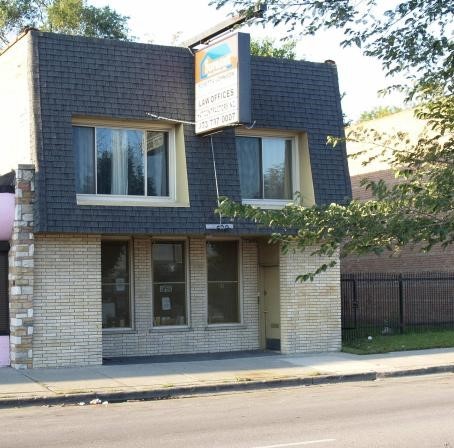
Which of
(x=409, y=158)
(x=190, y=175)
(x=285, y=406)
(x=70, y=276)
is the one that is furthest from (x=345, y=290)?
(x=409, y=158)

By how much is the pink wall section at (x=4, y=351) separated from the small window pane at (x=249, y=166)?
6.24 metres

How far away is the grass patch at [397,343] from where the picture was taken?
778 inches

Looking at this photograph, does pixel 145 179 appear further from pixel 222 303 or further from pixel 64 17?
pixel 64 17

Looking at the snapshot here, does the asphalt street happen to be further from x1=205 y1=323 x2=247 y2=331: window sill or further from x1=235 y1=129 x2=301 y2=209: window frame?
x1=235 y1=129 x2=301 y2=209: window frame

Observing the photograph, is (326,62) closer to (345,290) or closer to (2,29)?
(345,290)

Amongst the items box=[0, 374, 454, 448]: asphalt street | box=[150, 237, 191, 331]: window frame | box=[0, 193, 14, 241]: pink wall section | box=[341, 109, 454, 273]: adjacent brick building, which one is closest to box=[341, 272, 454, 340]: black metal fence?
box=[341, 109, 454, 273]: adjacent brick building

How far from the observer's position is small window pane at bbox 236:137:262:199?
19.0m

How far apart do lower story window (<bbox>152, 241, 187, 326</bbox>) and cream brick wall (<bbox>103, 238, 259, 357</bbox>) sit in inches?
8.4

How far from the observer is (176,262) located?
19.3 metres

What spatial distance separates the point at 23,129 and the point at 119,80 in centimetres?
231

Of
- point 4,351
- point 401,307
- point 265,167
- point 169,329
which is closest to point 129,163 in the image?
point 265,167

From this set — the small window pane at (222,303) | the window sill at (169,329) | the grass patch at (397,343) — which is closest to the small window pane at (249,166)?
the small window pane at (222,303)

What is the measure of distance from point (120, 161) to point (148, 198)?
3.35 feet

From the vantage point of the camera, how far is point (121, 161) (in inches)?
701
